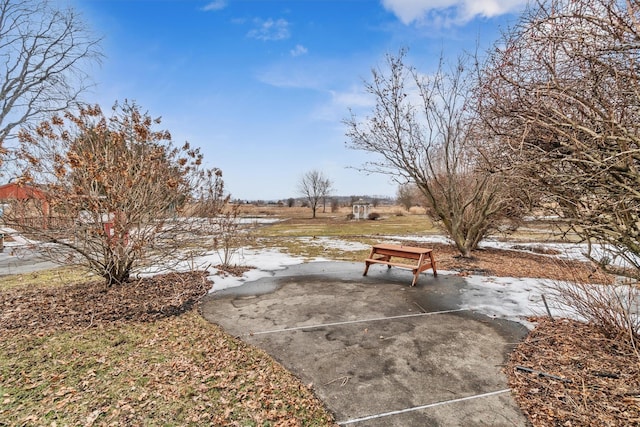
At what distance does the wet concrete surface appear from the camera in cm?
250

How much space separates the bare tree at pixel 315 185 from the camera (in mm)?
43594

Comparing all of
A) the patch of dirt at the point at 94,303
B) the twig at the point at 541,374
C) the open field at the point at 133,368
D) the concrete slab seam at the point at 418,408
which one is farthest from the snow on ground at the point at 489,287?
the concrete slab seam at the point at 418,408

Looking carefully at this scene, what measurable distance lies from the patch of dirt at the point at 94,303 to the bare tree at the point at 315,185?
1481 inches

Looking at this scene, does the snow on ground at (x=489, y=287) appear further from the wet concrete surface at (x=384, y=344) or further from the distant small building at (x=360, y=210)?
the distant small building at (x=360, y=210)

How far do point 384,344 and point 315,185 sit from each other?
40485 millimetres

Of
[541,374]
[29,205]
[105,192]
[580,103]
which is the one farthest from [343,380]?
[29,205]

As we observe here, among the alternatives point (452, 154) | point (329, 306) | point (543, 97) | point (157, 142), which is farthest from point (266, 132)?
point (543, 97)

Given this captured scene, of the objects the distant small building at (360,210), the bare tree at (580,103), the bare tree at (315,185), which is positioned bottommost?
the distant small building at (360,210)

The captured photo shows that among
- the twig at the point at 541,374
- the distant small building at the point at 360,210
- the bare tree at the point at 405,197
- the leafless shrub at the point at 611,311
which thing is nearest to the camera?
the twig at the point at 541,374

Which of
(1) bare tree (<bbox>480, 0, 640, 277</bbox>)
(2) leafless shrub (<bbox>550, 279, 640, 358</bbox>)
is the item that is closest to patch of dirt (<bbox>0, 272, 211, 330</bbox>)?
(1) bare tree (<bbox>480, 0, 640, 277</bbox>)

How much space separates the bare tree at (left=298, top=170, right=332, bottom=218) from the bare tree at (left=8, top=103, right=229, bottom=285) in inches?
1474

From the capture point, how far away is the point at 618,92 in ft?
8.62

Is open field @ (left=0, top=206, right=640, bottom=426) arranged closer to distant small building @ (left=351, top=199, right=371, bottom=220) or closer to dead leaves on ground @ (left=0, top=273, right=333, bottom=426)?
dead leaves on ground @ (left=0, top=273, right=333, bottom=426)

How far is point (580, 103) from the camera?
277 centimetres
